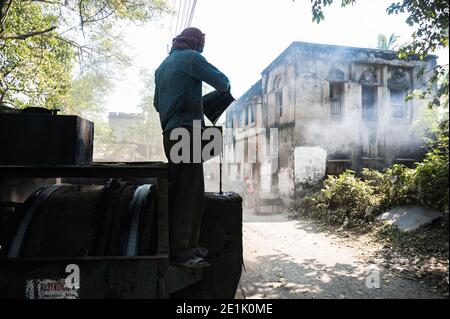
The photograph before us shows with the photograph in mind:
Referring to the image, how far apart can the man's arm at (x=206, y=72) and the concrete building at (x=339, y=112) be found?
12.7 m

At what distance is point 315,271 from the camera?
5828 mm

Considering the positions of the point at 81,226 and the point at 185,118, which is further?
the point at 185,118

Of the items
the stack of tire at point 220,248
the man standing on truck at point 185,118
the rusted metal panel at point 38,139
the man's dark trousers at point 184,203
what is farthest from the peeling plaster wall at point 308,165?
the rusted metal panel at point 38,139

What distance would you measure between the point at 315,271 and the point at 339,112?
1176 cm

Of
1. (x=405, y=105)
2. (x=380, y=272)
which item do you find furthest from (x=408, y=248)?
(x=405, y=105)

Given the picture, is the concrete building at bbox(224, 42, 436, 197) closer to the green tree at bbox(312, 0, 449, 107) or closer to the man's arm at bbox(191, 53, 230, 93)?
the green tree at bbox(312, 0, 449, 107)

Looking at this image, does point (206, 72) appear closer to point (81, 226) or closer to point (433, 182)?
point (81, 226)

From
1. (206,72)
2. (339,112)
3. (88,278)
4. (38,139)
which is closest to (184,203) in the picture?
(88,278)

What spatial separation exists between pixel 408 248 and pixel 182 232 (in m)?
6.04

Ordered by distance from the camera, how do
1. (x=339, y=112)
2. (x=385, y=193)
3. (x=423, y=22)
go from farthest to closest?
(x=339, y=112) < (x=385, y=193) < (x=423, y=22)

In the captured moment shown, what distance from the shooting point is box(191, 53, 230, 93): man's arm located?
9.71ft

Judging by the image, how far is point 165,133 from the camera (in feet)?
9.90

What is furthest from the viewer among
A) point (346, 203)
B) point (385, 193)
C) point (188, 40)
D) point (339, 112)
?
point (339, 112)

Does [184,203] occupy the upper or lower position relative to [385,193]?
upper
